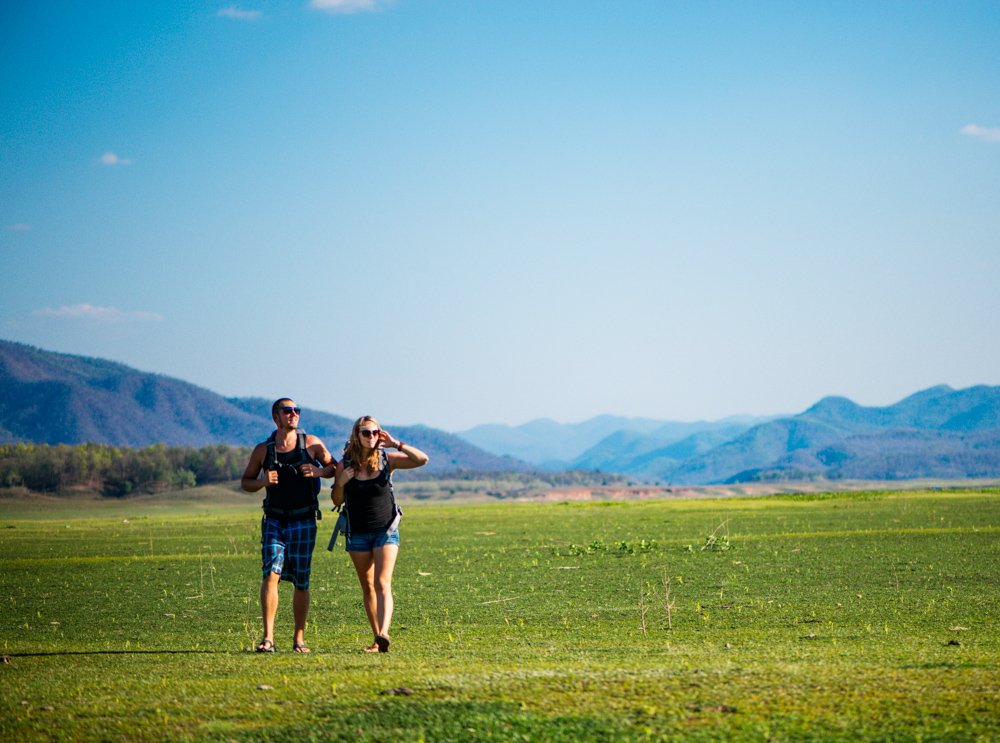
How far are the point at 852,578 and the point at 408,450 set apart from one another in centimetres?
1077

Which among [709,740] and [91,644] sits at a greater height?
[709,740]

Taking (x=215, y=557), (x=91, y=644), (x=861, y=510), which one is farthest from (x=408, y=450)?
(x=861, y=510)

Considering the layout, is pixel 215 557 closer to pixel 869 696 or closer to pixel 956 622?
pixel 956 622

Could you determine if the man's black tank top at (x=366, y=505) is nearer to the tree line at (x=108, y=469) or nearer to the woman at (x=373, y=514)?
the woman at (x=373, y=514)

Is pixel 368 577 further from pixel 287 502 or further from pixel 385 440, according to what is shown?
pixel 385 440

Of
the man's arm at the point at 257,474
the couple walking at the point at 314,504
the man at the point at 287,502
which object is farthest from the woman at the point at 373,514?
the man's arm at the point at 257,474

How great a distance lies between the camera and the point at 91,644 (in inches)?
472

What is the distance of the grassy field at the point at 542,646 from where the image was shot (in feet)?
21.4

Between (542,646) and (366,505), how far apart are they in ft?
8.09

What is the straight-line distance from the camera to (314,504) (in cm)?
1058

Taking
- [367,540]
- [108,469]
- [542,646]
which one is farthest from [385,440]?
[108,469]

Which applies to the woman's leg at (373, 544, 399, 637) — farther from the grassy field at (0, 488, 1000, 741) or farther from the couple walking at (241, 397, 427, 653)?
the grassy field at (0, 488, 1000, 741)

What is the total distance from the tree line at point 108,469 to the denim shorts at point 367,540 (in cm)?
10483

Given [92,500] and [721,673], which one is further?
[92,500]
